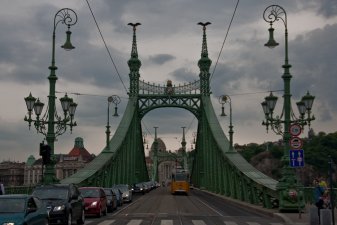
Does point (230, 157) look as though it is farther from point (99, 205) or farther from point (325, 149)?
point (325, 149)

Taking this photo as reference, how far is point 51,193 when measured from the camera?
19.5 meters

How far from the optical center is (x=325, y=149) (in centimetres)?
9300

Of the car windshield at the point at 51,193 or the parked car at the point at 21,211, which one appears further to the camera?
the car windshield at the point at 51,193

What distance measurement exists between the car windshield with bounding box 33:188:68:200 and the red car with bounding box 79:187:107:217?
4703mm

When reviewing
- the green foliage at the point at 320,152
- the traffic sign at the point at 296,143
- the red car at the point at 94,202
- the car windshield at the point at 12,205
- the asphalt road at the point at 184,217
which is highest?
the green foliage at the point at 320,152

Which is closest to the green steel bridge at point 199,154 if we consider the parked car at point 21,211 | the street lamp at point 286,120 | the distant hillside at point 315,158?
the street lamp at point 286,120

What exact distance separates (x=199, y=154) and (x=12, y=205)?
194 feet

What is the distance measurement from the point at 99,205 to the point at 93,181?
15538 mm

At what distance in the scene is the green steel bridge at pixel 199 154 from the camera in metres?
32.2

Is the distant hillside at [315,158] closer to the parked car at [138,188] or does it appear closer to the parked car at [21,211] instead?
the parked car at [138,188]

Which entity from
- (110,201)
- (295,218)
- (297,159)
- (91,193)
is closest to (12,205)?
(91,193)

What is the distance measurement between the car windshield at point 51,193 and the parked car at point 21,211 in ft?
12.1

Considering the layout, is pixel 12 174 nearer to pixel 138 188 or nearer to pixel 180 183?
pixel 138 188

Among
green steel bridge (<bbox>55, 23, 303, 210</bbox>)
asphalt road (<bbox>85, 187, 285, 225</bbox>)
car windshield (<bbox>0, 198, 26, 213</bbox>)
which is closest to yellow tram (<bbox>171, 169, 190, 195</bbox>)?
green steel bridge (<bbox>55, 23, 303, 210</bbox>)
